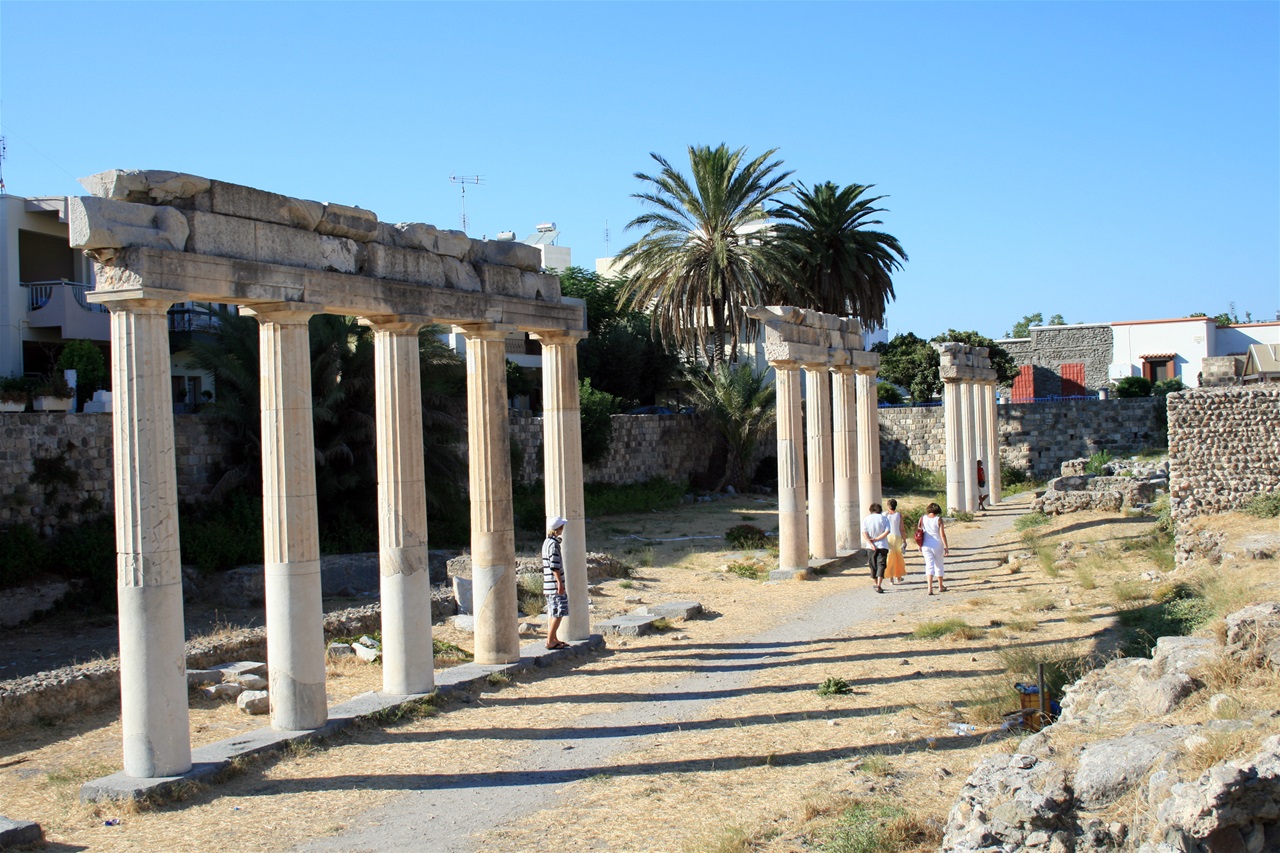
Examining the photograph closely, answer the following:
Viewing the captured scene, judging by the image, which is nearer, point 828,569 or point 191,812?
point 191,812

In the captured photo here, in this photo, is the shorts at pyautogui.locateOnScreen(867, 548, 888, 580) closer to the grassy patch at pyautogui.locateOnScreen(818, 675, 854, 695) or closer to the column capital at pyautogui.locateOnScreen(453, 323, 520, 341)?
the grassy patch at pyautogui.locateOnScreen(818, 675, 854, 695)

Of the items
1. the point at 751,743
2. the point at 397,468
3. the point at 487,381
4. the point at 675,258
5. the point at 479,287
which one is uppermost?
the point at 675,258

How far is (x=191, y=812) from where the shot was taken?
314 inches

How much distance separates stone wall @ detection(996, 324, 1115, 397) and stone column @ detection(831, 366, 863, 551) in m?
33.6

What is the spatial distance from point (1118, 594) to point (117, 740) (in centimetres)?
1183

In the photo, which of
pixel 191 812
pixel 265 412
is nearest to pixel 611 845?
pixel 191 812

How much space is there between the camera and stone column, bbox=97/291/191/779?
27.3 feet

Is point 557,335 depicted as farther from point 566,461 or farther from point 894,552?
point 894,552

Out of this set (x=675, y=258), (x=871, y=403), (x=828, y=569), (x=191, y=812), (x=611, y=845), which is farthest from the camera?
(x=675, y=258)

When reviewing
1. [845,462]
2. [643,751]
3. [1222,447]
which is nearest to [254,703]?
[643,751]

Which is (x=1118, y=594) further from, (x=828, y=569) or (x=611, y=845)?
(x=611, y=845)

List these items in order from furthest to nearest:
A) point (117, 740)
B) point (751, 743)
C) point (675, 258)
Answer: point (675, 258) < point (117, 740) < point (751, 743)

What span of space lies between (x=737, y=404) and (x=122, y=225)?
29.5 metres

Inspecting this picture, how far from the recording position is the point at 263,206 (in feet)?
30.7
